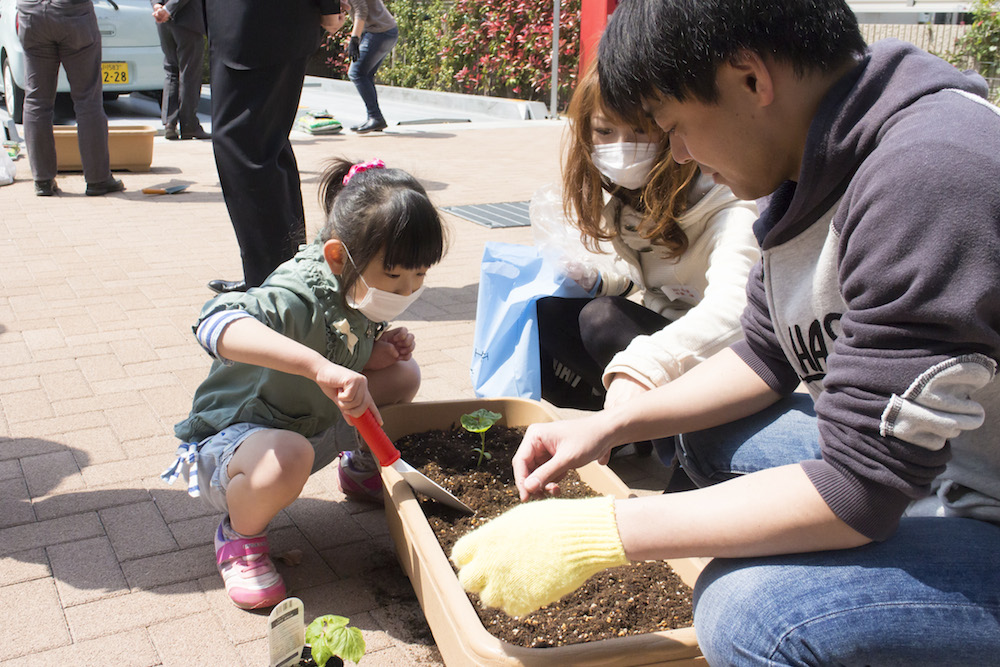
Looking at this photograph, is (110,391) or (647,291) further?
(110,391)

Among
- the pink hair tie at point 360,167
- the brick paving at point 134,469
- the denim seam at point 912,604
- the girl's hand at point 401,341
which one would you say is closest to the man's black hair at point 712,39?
the denim seam at point 912,604

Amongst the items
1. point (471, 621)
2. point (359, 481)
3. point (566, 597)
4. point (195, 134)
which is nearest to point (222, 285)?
point (359, 481)

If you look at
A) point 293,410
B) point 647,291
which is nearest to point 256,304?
point 293,410

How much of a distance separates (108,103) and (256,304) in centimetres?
977

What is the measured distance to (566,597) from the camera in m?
1.72

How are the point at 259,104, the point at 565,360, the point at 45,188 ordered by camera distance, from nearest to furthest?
the point at 565,360 < the point at 259,104 < the point at 45,188

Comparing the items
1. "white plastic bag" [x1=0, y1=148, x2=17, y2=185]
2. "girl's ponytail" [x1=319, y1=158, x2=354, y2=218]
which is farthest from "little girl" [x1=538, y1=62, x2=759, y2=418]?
"white plastic bag" [x1=0, y1=148, x2=17, y2=185]

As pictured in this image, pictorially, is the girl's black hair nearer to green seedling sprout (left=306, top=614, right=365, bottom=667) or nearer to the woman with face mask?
the woman with face mask

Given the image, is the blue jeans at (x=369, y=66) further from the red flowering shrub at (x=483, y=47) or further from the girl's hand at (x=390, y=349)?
the girl's hand at (x=390, y=349)

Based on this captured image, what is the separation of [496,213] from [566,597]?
4.34 m

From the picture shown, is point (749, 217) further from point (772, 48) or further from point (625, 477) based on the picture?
point (772, 48)

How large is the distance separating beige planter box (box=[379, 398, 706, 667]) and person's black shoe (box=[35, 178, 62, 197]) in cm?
510

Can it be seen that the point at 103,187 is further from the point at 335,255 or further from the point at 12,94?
the point at 335,255

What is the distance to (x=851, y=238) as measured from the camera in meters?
1.14
